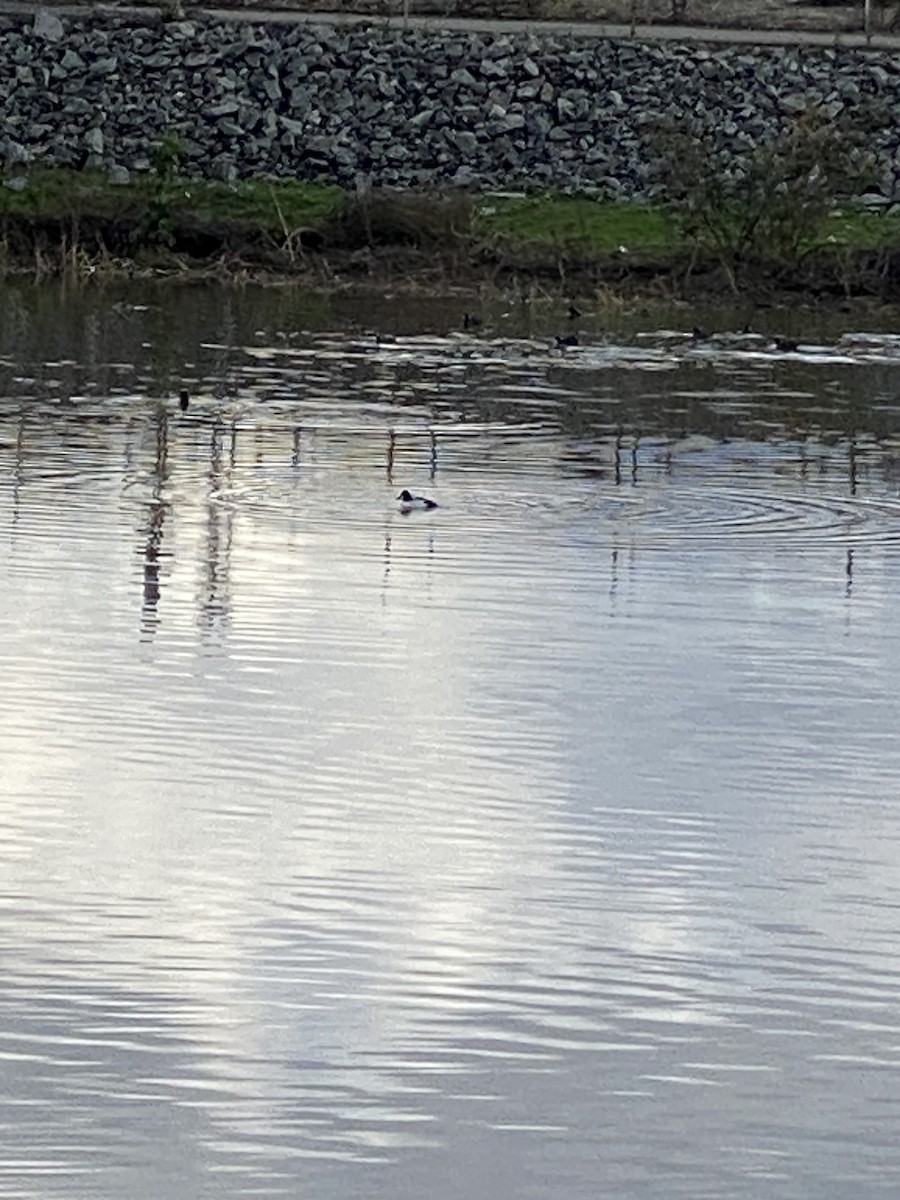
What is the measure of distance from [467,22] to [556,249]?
34.8 ft

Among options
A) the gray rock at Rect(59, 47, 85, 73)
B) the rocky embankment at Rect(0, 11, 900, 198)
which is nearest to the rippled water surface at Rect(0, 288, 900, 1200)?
the rocky embankment at Rect(0, 11, 900, 198)

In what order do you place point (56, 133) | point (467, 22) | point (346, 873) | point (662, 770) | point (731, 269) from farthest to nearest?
1. point (467, 22)
2. point (56, 133)
3. point (731, 269)
4. point (662, 770)
5. point (346, 873)

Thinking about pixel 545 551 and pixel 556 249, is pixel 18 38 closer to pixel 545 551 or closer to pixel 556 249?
pixel 556 249

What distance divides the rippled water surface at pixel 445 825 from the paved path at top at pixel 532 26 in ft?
75.8

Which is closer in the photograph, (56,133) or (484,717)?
(484,717)

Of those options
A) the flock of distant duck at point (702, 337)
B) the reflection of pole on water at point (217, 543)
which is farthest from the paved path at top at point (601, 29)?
the reflection of pole on water at point (217, 543)

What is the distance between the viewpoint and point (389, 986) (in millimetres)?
8055

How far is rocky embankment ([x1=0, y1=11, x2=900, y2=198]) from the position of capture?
38250mm

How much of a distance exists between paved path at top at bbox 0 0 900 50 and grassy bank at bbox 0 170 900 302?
563cm

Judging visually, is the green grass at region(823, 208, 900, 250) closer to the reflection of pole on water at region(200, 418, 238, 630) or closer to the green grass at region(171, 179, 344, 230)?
the green grass at region(171, 179, 344, 230)

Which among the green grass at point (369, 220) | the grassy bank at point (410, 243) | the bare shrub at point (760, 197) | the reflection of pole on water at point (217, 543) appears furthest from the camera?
the green grass at point (369, 220)

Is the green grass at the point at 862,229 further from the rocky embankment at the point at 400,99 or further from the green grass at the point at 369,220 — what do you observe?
the rocky embankment at the point at 400,99

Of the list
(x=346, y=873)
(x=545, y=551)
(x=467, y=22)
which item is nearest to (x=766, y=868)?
(x=346, y=873)

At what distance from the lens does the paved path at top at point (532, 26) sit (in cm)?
4159
